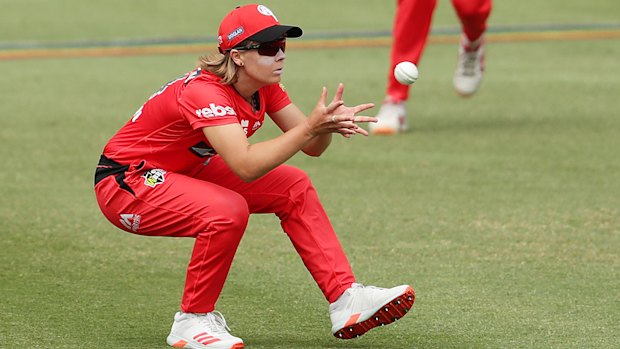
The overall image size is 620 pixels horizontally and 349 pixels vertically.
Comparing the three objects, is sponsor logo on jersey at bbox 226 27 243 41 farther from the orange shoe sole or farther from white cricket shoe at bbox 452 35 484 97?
white cricket shoe at bbox 452 35 484 97

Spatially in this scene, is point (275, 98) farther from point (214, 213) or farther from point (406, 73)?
point (406, 73)

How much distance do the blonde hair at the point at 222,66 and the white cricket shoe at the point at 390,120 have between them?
558 cm

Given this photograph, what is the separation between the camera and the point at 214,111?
18.5ft

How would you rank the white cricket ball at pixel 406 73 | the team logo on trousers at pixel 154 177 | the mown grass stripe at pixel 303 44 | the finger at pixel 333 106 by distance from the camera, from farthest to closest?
the mown grass stripe at pixel 303 44, the white cricket ball at pixel 406 73, the team logo on trousers at pixel 154 177, the finger at pixel 333 106

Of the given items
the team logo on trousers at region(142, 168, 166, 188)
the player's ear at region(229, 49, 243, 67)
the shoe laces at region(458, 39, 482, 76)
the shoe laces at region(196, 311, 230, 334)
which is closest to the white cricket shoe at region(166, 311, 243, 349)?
the shoe laces at region(196, 311, 230, 334)

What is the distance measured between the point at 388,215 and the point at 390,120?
3048 mm

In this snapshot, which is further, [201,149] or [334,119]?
[201,149]

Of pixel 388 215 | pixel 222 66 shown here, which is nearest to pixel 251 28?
pixel 222 66

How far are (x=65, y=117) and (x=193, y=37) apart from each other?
4.81 meters

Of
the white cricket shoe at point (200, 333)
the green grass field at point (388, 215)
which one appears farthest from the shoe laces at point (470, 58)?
the white cricket shoe at point (200, 333)

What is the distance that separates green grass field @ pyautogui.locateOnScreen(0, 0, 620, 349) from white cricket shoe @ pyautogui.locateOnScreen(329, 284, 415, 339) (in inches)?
4.3

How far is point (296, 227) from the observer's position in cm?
595

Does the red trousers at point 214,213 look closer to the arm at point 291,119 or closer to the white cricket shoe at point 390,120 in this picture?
the arm at point 291,119

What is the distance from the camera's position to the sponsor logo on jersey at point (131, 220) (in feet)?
19.5
